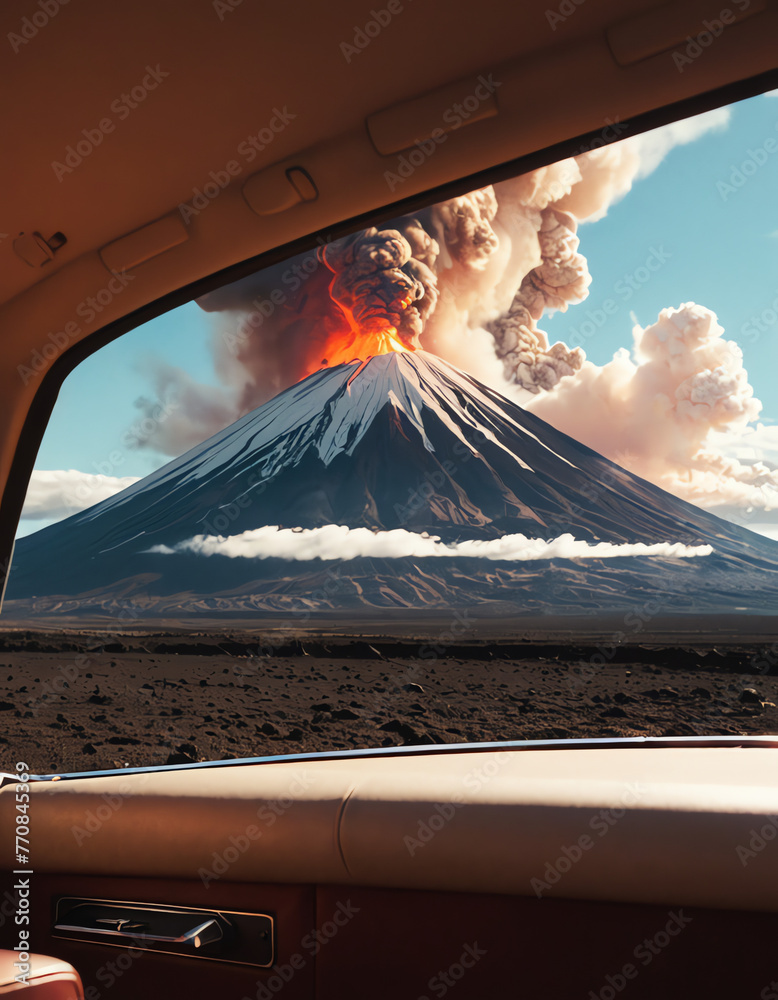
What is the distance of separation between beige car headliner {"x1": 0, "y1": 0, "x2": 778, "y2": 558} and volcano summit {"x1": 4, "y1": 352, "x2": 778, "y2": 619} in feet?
127

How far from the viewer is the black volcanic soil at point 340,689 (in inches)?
1244

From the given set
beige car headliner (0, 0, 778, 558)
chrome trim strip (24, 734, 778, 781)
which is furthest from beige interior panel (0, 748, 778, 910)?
beige car headliner (0, 0, 778, 558)

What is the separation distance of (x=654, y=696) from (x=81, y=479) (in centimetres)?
3356

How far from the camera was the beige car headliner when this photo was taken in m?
0.96

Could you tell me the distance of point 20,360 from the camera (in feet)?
4.75

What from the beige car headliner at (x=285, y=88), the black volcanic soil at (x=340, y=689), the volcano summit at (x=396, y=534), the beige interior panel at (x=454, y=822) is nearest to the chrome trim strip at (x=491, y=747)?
the beige interior panel at (x=454, y=822)

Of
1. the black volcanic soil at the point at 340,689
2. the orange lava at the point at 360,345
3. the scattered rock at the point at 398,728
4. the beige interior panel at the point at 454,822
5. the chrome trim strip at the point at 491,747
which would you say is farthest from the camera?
the orange lava at the point at 360,345

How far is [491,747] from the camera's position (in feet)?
4.42

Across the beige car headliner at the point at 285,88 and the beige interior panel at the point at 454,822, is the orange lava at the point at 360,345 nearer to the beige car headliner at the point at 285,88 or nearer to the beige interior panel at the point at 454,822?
the beige car headliner at the point at 285,88

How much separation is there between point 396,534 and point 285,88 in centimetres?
4654

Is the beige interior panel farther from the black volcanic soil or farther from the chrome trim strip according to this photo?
the black volcanic soil

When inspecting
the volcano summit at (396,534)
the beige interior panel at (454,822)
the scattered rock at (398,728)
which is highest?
the volcano summit at (396,534)

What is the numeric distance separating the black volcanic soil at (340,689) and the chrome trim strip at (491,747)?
29128 millimetres

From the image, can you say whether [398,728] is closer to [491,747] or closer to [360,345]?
[360,345]
